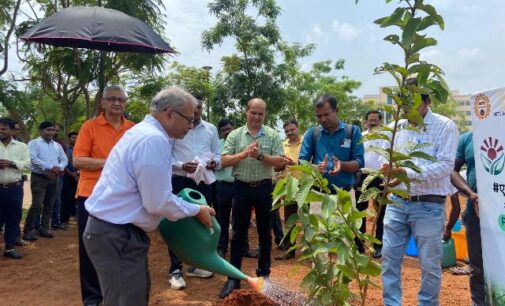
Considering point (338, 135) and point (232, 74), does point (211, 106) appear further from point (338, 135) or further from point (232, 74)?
point (338, 135)

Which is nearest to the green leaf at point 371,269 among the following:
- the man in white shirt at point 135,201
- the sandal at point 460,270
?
the man in white shirt at point 135,201

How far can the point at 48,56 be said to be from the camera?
29.1 ft

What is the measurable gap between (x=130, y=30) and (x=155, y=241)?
11.4ft

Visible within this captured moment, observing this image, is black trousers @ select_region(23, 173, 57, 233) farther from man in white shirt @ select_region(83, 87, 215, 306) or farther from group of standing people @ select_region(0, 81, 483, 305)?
man in white shirt @ select_region(83, 87, 215, 306)

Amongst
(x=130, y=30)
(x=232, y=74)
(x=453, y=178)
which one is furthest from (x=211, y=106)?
(x=453, y=178)

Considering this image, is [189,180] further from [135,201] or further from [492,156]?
[492,156]

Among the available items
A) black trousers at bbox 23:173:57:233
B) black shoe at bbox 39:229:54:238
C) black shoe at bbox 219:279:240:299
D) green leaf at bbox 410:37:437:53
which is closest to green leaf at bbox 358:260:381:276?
green leaf at bbox 410:37:437:53

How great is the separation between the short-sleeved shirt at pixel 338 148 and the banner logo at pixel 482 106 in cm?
126

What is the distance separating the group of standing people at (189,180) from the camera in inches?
95.2

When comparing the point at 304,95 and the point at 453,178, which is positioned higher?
the point at 304,95

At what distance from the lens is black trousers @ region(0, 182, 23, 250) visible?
237 inches

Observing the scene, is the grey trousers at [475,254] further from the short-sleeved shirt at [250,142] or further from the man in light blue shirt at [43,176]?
the man in light blue shirt at [43,176]

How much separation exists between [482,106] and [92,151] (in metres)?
2.93

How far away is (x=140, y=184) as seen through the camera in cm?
233
